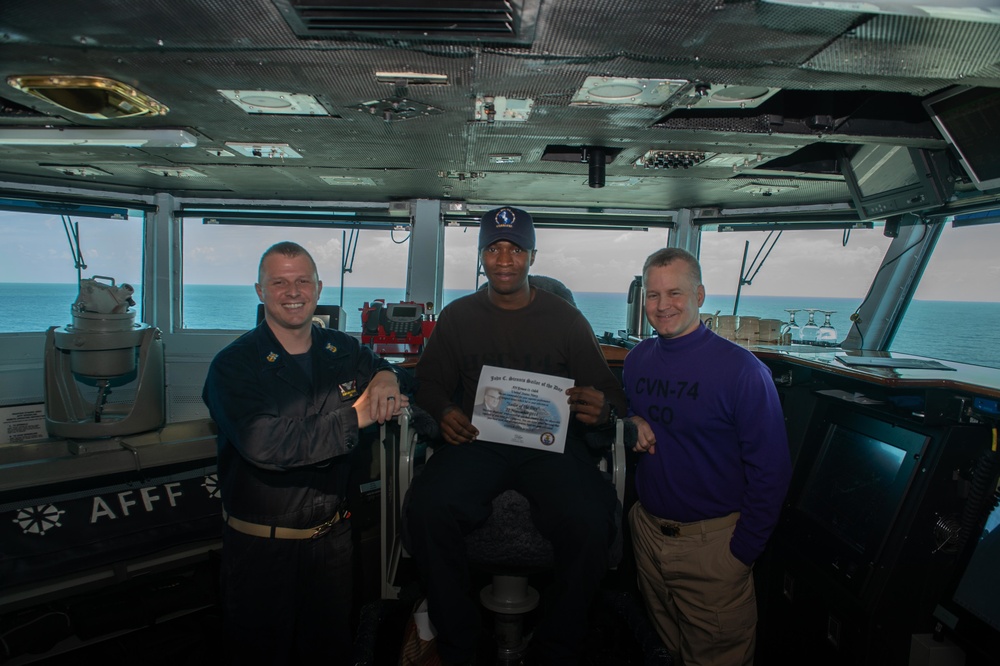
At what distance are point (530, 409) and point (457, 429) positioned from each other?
0.91ft

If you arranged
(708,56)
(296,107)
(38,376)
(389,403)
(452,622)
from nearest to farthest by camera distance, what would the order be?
(452,622)
(389,403)
(708,56)
(296,107)
(38,376)

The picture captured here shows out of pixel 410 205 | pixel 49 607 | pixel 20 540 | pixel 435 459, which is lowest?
pixel 49 607

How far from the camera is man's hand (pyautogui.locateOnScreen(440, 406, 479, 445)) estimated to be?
74.4 inches

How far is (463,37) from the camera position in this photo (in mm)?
1953

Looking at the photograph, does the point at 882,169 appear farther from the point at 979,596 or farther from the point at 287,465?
the point at 287,465

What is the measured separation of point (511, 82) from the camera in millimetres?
2459

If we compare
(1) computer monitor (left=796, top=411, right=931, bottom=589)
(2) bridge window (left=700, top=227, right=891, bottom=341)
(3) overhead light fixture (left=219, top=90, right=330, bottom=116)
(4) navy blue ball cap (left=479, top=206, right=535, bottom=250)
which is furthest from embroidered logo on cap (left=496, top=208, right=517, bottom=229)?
(2) bridge window (left=700, top=227, right=891, bottom=341)

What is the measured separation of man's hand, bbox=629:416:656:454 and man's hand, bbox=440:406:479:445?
0.62 m

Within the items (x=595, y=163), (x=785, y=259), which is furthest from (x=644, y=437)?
(x=785, y=259)

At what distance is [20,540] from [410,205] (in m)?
4.16

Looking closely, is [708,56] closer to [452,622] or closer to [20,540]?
[452,622]

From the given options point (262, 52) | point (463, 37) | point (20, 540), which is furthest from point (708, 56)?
point (20, 540)

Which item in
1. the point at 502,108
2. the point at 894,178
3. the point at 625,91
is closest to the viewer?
the point at 625,91

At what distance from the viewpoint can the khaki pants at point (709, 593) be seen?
189 centimetres
